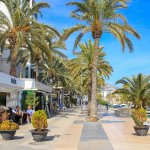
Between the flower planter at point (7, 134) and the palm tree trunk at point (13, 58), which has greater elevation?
the palm tree trunk at point (13, 58)

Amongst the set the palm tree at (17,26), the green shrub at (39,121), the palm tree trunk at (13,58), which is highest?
the palm tree at (17,26)

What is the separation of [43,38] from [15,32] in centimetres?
217

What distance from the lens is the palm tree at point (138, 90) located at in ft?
153

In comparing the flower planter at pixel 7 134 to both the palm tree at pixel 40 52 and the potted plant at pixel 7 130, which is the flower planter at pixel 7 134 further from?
the palm tree at pixel 40 52

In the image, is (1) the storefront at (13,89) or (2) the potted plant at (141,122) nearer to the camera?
(2) the potted plant at (141,122)

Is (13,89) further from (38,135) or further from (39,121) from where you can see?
(38,135)

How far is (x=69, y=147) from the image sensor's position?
47.9 feet

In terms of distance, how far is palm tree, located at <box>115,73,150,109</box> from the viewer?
46.5 metres

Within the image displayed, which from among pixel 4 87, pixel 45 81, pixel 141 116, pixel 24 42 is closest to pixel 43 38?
pixel 24 42

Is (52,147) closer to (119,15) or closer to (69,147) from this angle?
(69,147)

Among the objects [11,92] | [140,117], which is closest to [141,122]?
[140,117]

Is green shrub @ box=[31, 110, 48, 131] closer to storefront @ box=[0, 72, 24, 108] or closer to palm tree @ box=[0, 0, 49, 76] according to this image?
storefront @ box=[0, 72, 24, 108]

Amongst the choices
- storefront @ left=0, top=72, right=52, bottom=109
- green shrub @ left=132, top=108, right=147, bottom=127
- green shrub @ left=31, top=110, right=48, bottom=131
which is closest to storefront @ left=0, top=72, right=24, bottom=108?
storefront @ left=0, top=72, right=52, bottom=109

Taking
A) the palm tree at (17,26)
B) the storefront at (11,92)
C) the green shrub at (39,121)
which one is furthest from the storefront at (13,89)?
the green shrub at (39,121)
